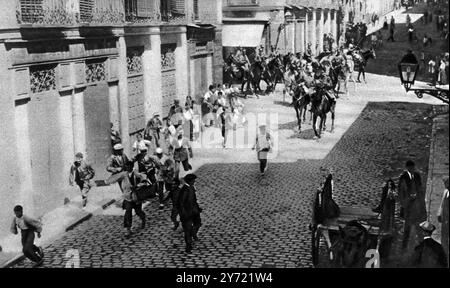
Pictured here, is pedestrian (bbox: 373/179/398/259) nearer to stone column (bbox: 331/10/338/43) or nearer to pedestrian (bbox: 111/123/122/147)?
pedestrian (bbox: 111/123/122/147)

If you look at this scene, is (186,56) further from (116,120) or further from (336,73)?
(336,73)

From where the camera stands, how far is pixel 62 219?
47.6ft

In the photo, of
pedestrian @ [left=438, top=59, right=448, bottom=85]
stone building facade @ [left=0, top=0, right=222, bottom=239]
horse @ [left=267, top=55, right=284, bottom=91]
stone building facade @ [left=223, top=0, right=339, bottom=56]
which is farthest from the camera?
stone building facade @ [left=223, top=0, right=339, bottom=56]

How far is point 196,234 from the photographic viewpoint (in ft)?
42.4

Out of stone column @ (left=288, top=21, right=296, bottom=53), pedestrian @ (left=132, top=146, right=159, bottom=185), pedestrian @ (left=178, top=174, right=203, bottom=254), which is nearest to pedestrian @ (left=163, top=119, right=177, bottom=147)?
pedestrian @ (left=132, top=146, right=159, bottom=185)

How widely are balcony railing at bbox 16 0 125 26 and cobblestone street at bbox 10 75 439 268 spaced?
4346 millimetres

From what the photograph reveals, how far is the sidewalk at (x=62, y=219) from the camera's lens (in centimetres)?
1240

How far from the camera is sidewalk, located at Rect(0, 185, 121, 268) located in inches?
488

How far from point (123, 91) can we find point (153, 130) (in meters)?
1.44

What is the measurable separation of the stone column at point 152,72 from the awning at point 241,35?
1372cm
